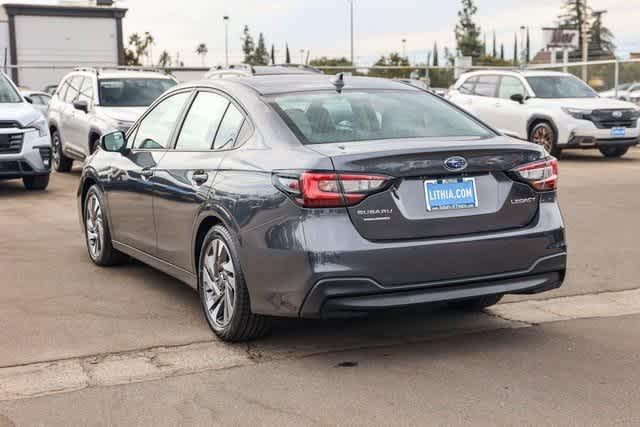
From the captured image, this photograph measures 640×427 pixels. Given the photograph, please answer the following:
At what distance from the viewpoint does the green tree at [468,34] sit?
88875mm

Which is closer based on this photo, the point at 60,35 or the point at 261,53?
the point at 60,35

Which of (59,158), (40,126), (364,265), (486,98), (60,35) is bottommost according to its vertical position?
(59,158)

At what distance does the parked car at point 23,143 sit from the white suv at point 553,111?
29.8ft

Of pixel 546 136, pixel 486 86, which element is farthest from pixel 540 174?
pixel 486 86

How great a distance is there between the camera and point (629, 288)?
7113mm

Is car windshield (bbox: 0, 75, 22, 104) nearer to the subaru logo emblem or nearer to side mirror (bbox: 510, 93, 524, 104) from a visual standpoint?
side mirror (bbox: 510, 93, 524, 104)

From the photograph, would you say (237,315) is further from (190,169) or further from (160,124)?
(160,124)

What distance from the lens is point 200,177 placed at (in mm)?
5895

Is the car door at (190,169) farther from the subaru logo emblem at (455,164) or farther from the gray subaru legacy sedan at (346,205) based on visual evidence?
the subaru logo emblem at (455,164)

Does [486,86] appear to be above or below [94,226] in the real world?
above

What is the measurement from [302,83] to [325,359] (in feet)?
6.00

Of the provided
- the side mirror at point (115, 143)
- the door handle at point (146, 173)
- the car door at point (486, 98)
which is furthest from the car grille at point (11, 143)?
the car door at point (486, 98)

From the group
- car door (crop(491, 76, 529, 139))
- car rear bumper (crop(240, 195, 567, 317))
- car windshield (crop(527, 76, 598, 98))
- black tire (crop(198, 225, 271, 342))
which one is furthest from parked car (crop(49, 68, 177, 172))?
car rear bumper (crop(240, 195, 567, 317))

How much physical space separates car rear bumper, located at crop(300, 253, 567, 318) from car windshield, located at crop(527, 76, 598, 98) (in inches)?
565
